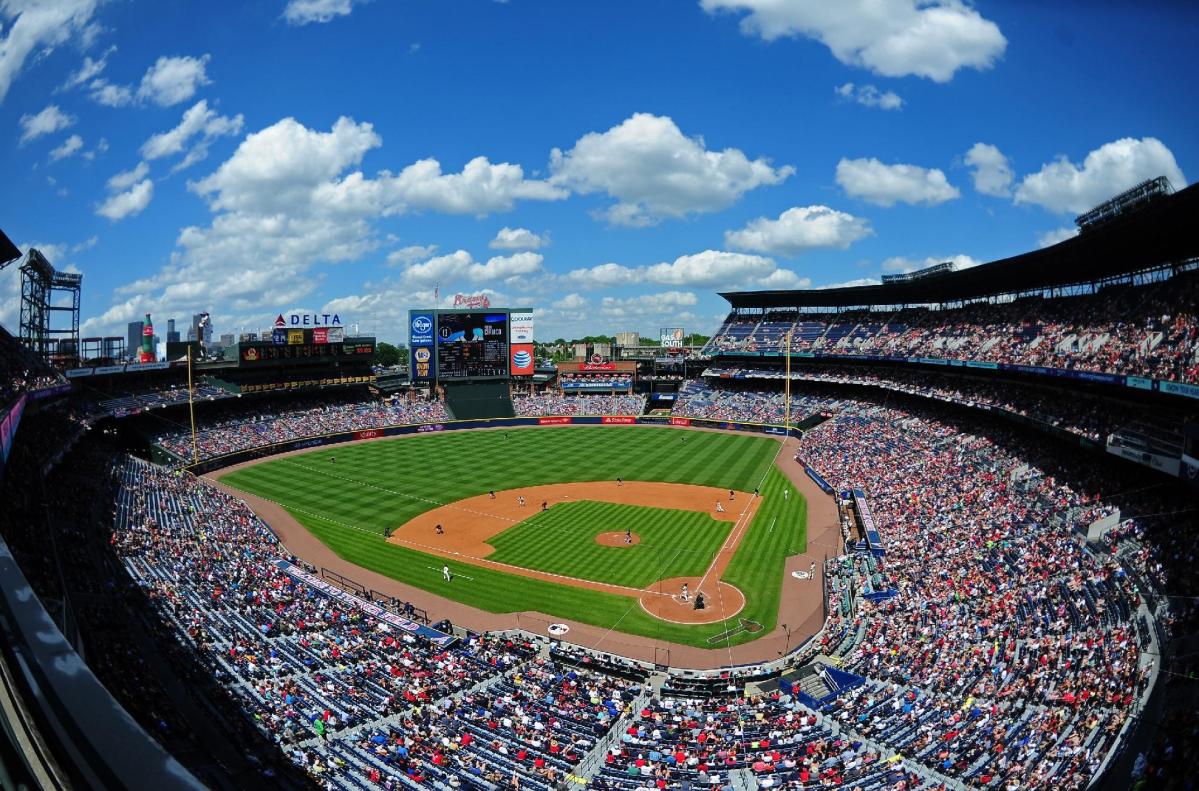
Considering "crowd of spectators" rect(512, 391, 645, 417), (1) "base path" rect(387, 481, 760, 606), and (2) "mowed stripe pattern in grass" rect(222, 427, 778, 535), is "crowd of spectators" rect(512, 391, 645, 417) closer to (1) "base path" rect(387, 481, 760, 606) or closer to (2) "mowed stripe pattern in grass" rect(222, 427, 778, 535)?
(2) "mowed stripe pattern in grass" rect(222, 427, 778, 535)

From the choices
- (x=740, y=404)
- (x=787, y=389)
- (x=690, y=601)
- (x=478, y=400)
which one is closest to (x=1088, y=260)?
(x=690, y=601)

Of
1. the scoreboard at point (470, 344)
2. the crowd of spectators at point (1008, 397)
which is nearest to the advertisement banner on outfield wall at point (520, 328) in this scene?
the scoreboard at point (470, 344)

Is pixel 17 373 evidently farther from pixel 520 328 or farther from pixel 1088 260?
pixel 1088 260

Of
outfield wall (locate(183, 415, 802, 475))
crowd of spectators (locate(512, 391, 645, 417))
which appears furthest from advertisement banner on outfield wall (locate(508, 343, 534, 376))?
outfield wall (locate(183, 415, 802, 475))

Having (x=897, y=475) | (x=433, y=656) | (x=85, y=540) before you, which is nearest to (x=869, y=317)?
(x=897, y=475)

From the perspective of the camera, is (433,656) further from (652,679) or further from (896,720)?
(896,720)
